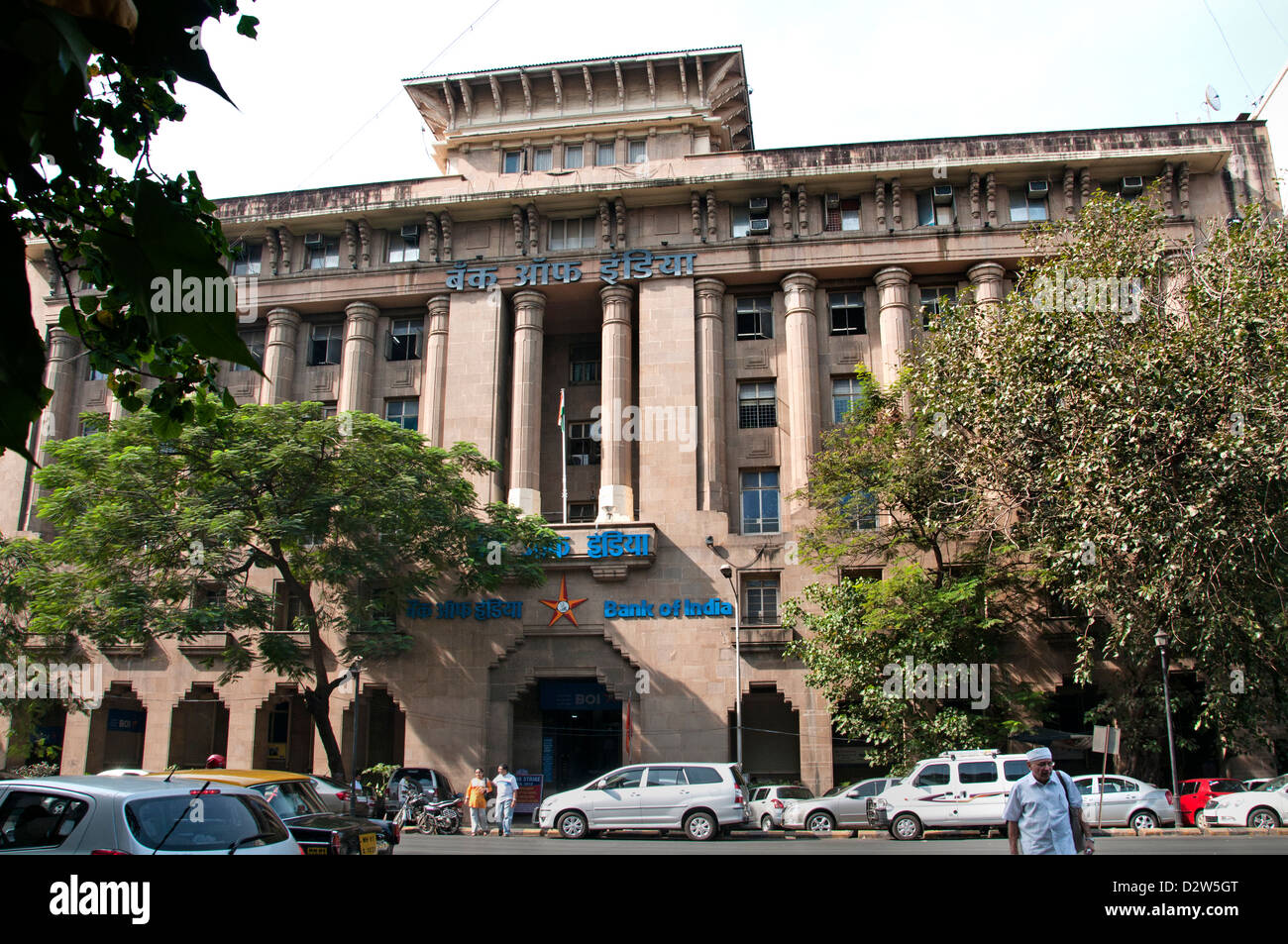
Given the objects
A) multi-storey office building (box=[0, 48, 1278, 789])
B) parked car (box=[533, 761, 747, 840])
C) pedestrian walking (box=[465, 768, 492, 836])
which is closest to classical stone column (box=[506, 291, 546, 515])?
multi-storey office building (box=[0, 48, 1278, 789])

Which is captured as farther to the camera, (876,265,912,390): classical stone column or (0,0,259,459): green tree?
(876,265,912,390): classical stone column

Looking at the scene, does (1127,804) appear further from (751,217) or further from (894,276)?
(751,217)

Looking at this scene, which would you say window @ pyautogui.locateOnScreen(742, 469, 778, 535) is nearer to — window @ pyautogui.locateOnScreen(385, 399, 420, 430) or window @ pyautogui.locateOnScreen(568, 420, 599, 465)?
window @ pyautogui.locateOnScreen(568, 420, 599, 465)

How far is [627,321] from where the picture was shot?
1399 inches

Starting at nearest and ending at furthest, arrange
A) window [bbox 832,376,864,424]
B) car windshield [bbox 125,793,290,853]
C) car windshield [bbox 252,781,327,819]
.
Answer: car windshield [bbox 125,793,290,853] → car windshield [bbox 252,781,327,819] → window [bbox 832,376,864,424]

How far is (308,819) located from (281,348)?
28.7 m

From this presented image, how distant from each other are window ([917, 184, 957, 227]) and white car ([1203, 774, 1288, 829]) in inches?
813

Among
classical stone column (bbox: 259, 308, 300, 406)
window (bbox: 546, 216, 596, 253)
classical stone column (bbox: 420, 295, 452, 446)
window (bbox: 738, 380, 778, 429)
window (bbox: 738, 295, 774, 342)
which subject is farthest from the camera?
classical stone column (bbox: 259, 308, 300, 406)

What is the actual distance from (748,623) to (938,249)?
1505 cm

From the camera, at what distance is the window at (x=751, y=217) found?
35.7 metres

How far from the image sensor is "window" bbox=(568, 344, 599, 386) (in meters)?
38.4

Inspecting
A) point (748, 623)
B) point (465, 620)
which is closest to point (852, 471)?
point (748, 623)

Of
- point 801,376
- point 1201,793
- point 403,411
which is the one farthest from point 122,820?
point 403,411

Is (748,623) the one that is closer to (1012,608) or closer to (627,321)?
(1012,608)
